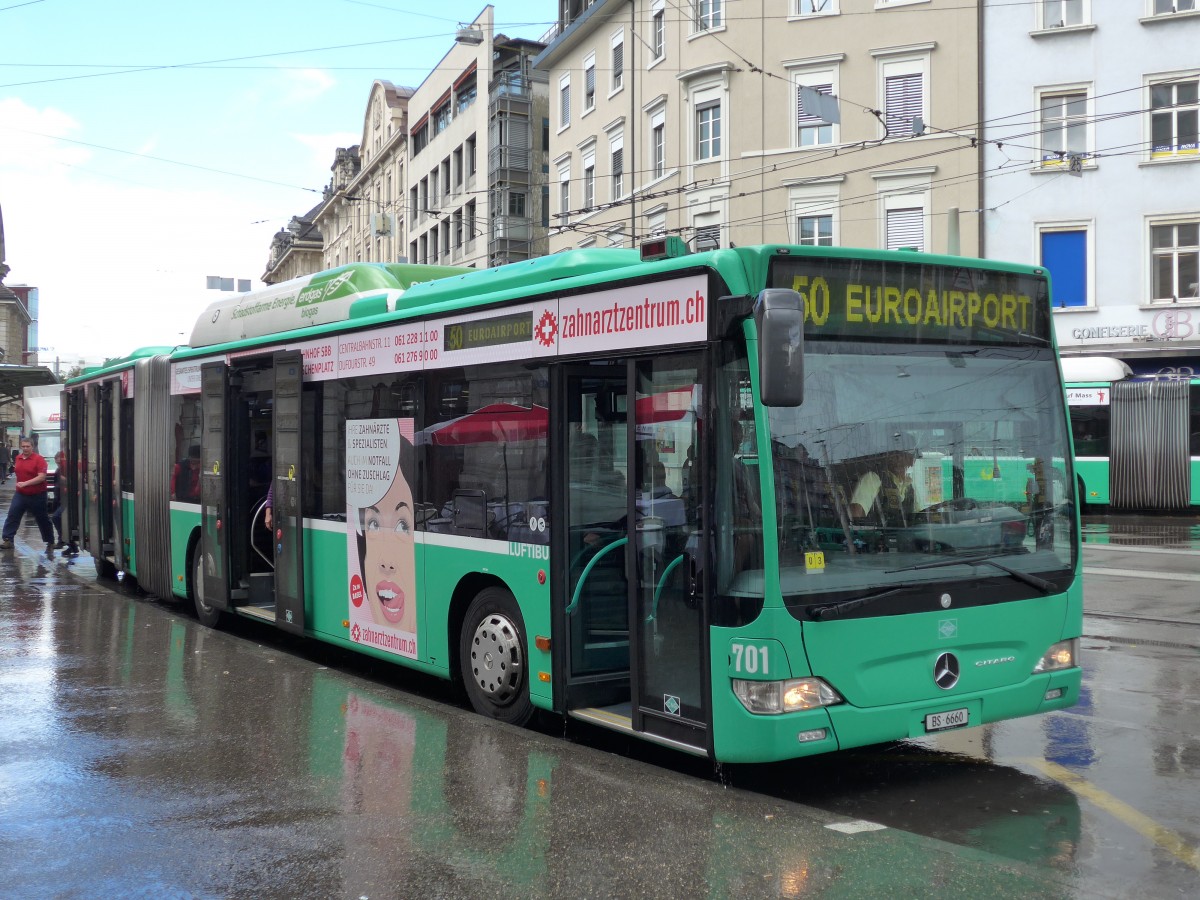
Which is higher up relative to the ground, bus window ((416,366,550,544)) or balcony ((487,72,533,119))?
balcony ((487,72,533,119))

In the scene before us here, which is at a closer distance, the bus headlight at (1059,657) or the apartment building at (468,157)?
the bus headlight at (1059,657)

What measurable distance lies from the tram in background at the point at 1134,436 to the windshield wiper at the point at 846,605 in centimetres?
2278

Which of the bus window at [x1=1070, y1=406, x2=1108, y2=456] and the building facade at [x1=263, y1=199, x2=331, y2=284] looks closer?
the bus window at [x1=1070, y1=406, x2=1108, y2=456]

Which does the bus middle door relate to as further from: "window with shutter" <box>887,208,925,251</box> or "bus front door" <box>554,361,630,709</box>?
"window with shutter" <box>887,208,925,251</box>

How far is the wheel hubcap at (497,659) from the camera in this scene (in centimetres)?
740

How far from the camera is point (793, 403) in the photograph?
210 inches

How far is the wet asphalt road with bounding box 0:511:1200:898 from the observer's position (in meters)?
4.87

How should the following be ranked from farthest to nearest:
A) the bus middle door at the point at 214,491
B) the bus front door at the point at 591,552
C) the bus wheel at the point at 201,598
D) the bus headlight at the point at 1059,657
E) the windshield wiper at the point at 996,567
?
1. the bus wheel at the point at 201,598
2. the bus middle door at the point at 214,491
3. the bus front door at the point at 591,552
4. the bus headlight at the point at 1059,657
5. the windshield wiper at the point at 996,567

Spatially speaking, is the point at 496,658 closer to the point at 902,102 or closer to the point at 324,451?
the point at 324,451

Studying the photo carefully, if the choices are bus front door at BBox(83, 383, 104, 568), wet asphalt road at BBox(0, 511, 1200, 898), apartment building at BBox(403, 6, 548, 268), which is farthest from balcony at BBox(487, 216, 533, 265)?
wet asphalt road at BBox(0, 511, 1200, 898)

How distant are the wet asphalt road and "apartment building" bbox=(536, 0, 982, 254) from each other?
20.5 meters

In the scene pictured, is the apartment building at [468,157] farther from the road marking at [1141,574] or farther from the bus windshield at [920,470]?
the bus windshield at [920,470]

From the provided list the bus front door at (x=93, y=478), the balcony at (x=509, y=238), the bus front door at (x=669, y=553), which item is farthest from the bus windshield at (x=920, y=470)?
the balcony at (x=509, y=238)

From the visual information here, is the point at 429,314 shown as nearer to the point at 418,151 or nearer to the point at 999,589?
the point at 999,589
